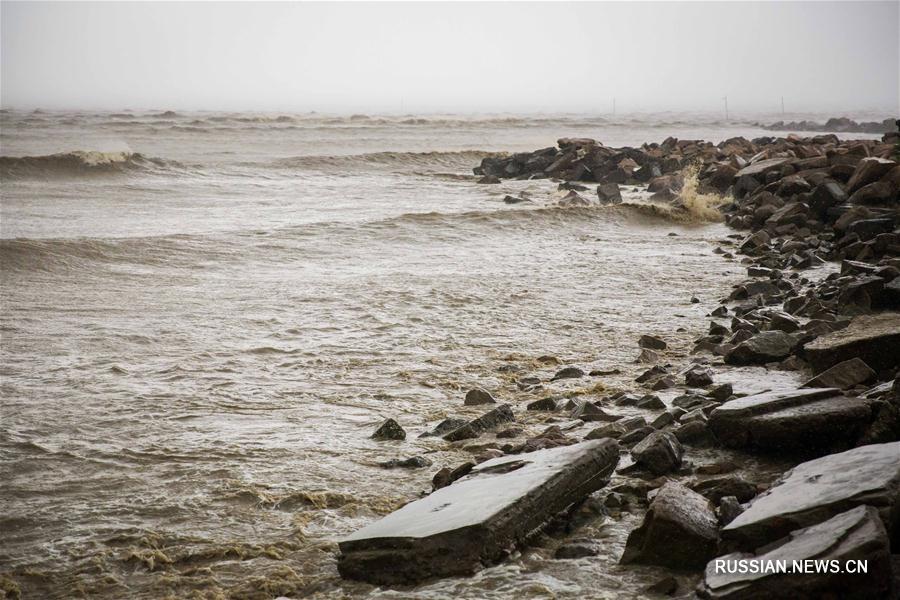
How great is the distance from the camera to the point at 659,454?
4234mm

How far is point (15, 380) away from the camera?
6508 mm

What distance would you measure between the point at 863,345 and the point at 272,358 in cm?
452

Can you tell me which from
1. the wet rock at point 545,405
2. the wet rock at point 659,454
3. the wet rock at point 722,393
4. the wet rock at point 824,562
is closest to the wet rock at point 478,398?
the wet rock at point 545,405

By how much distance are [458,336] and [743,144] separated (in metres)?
23.0

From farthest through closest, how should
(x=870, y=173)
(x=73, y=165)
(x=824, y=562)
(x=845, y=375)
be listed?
(x=73, y=165), (x=870, y=173), (x=845, y=375), (x=824, y=562)

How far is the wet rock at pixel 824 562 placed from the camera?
Result: 8.46ft

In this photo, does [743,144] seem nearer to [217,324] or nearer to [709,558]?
[217,324]

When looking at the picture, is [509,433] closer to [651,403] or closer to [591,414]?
[591,414]

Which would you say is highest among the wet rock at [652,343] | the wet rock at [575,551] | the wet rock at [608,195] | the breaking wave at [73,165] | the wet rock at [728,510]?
the breaking wave at [73,165]

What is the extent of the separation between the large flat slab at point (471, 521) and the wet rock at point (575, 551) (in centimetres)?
14

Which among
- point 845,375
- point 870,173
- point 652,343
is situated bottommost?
point 652,343

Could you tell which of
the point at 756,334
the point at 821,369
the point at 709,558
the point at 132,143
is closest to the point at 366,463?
the point at 709,558

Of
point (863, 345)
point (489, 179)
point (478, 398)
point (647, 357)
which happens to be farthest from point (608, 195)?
point (863, 345)

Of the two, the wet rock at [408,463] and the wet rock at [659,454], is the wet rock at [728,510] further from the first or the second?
the wet rock at [408,463]
